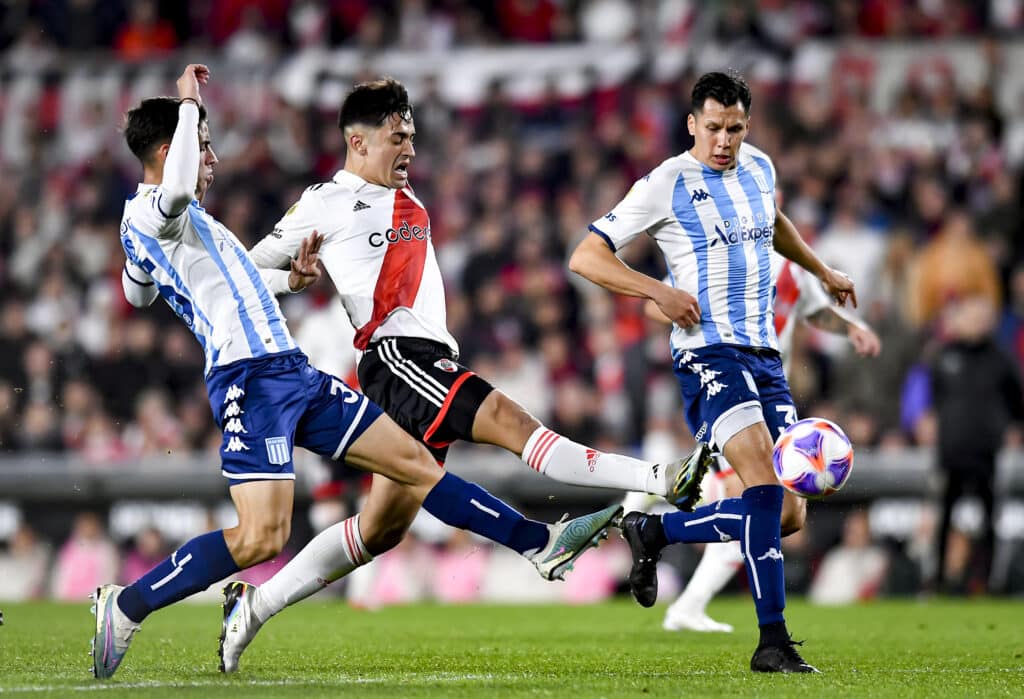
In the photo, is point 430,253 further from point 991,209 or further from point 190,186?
point 991,209

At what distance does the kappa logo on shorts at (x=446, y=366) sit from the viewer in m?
6.86

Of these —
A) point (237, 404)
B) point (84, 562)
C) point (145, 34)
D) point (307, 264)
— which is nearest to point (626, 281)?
point (307, 264)

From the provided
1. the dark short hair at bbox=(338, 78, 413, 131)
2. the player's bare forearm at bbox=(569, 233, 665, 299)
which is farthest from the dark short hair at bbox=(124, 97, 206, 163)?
the player's bare forearm at bbox=(569, 233, 665, 299)

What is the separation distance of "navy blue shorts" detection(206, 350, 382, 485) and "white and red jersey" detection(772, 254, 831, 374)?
2995 mm

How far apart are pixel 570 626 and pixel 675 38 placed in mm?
8532

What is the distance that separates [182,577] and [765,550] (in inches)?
90.5

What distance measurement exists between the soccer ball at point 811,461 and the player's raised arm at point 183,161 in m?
2.59

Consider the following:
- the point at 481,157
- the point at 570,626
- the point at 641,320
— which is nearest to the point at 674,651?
the point at 570,626

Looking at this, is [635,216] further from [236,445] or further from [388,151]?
[236,445]

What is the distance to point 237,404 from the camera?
6305 millimetres

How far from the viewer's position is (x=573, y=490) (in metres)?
13.2

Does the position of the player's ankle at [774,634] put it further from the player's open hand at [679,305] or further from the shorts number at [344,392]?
the shorts number at [344,392]

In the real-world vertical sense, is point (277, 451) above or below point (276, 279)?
below

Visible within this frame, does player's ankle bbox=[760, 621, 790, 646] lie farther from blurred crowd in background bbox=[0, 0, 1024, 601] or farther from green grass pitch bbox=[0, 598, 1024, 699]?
blurred crowd in background bbox=[0, 0, 1024, 601]
